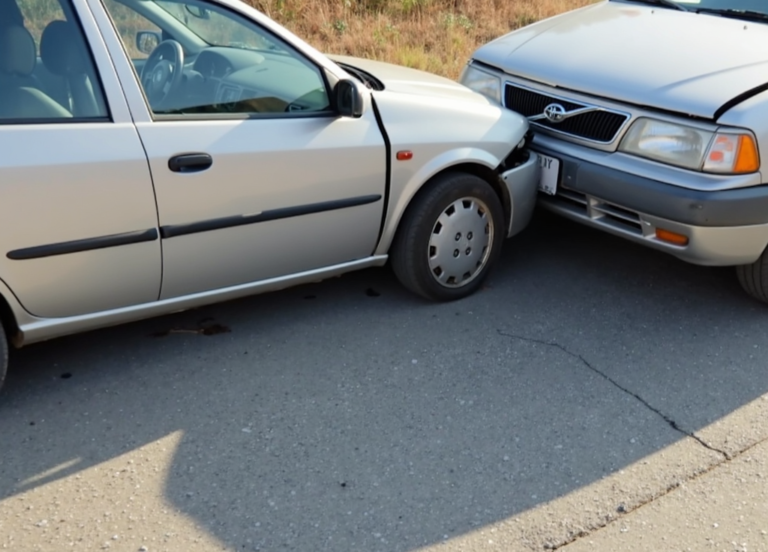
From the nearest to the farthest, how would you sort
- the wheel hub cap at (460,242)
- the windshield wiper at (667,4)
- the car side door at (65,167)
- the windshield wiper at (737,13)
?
the car side door at (65,167) < the wheel hub cap at (460,242) < the windshield wiper at (737,13) < the windshield wiper at (667,4)

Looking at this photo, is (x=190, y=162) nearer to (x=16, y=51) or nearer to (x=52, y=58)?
(x=52, y=58)

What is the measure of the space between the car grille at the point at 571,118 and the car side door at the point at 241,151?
119 centimetres

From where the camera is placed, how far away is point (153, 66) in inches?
136

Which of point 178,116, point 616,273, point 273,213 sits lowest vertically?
point 616,273

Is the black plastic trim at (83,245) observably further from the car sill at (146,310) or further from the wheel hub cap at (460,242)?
the wheel hub cap at (460,242)

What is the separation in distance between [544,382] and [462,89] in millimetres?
1622

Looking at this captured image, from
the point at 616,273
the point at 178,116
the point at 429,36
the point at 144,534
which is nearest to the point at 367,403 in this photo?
the point at 144,534

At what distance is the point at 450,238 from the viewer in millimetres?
4211

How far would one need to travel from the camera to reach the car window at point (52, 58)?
313 centimetres

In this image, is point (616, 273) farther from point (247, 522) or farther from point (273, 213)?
point (247, 522)

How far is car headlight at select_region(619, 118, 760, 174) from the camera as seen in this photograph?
3.87m

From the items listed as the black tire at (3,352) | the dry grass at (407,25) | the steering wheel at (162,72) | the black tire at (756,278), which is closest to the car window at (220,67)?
the steering wheel at (162,72)

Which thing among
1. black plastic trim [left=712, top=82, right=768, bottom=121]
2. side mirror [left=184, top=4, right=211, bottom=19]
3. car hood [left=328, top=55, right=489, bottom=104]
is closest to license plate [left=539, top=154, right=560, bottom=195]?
car hood [left=328, top=55, right=489, bottom=104]

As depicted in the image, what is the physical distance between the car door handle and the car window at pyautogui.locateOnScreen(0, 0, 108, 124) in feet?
0.97
